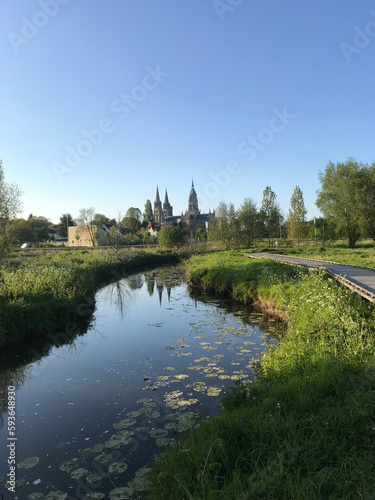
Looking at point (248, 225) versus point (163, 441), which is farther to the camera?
point (248, 225)

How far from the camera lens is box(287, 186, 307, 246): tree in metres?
42.4

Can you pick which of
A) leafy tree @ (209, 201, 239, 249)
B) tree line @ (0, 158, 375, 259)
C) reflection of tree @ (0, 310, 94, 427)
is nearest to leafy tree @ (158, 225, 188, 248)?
tree line @ (0, 158, 375, 259)

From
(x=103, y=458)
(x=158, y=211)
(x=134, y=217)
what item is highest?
(x=158, y=211)

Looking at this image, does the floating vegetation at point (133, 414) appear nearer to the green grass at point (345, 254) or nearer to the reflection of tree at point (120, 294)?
the reflection of tree at point (120, 294)

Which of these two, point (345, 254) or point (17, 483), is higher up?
point (345, 254)

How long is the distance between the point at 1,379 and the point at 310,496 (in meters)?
7.46

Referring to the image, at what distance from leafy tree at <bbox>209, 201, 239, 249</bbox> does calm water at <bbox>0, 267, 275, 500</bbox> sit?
108 ft

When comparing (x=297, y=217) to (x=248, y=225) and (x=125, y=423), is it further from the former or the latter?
(x=125, y=423)

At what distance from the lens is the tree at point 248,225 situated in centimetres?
4591

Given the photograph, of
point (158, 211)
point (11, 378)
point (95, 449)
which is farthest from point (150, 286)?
point (158, 211)

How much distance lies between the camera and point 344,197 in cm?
3916

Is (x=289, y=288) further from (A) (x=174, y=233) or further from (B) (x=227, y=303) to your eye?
(A) (x=174, y=233)

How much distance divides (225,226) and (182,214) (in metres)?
87.5

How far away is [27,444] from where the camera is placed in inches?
203
